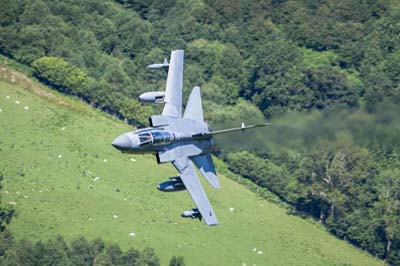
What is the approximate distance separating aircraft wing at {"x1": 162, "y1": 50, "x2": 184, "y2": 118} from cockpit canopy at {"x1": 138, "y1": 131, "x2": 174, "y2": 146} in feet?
16.9

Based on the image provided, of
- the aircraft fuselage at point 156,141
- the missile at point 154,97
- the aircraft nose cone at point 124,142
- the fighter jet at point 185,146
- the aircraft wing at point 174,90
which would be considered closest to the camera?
the aircraft nose cone at point 124,142

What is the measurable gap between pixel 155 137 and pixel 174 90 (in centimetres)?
1049

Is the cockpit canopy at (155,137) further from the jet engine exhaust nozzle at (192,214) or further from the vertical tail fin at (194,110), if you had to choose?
the jet engine exhaust nozzle at (192,214)

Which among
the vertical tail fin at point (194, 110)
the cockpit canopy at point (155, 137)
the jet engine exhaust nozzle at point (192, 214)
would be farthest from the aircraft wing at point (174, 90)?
the jet engine exhaust nozzle at point (192, 214)

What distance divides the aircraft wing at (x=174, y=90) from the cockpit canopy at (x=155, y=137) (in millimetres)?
5153

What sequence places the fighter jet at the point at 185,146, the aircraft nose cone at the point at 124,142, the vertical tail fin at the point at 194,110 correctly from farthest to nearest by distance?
the vertical tail fin at the point at 194,110 < the fighter jet at the point at 185,146 < the aircraft nose cone at the point at 124,142

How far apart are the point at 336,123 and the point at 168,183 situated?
65.3 ft

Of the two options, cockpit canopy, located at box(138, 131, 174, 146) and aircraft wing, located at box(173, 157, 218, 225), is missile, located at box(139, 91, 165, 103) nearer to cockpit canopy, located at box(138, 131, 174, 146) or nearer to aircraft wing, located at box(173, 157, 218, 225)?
aircraft wing, located at box(173, 157, 218, 225)

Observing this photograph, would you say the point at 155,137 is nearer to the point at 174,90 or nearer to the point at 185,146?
the point at 185,146

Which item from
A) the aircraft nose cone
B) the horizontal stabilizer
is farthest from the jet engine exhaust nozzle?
the aircraft nose cone

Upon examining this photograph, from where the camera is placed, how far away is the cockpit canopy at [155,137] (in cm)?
16350

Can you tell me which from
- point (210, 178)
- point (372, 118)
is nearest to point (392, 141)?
point (372, 118)

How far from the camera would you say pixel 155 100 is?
175 meters

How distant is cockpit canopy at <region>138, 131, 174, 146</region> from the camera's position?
164 meters
